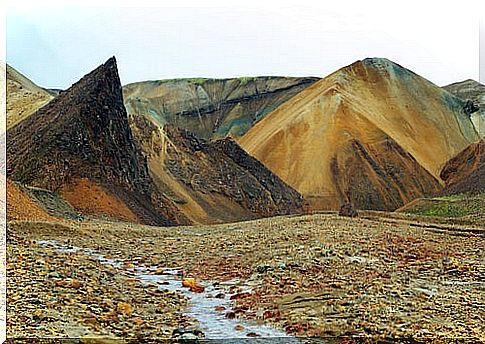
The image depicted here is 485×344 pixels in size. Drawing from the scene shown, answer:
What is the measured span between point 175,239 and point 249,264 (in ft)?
12.1

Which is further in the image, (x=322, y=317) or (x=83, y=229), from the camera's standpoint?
(x=83, y=229)

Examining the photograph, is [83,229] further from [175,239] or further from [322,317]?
[322,317]

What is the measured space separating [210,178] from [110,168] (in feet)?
30.9

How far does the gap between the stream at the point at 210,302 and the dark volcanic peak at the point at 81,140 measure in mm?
8932

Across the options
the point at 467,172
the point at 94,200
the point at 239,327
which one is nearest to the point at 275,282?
the point at 239,327

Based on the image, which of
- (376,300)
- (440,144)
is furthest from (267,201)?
(376,300)

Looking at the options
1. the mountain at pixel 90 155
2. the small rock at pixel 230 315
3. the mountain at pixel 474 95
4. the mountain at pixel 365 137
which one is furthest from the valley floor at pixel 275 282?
the mountain at pixel 474 95

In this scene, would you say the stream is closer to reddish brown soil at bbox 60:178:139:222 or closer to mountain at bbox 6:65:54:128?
reddish brown soil at bbox 60:178:139:222

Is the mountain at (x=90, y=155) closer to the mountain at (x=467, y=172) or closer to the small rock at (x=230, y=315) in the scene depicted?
the mountain at (x=467, y=172)

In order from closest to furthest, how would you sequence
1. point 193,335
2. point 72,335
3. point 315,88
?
1. point 72,335
2. point 193,335
3. point 315,88

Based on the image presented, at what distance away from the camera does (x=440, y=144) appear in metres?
39.6

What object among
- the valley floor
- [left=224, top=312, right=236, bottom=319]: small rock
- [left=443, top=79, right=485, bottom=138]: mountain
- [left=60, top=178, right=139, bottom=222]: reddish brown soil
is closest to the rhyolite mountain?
[left=60, top=178, right=139, bottom=222]: reddish brown soil

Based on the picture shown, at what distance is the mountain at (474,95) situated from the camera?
43.2 metres

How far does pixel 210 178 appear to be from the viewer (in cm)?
2827
